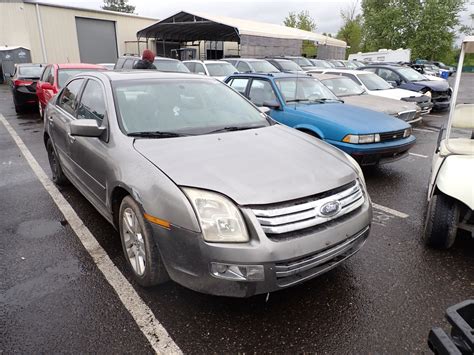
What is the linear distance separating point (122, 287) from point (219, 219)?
1.18 meters

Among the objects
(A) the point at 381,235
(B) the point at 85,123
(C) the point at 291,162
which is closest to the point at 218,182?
(C) the point at 291,162

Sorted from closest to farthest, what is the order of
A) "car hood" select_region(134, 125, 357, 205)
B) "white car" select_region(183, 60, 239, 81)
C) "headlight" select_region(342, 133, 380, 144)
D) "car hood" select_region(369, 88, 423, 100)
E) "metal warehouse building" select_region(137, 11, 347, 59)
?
"car hood" select_region(134, 125, 357, 205), "headlight" select_region(342, 133, 380, 144), "car hood" select_region(369, 88, 423, 100), "white car" select_region(183, 60, 239, 81), "metal warehouse building" select_region(137, 11, 347, 59)

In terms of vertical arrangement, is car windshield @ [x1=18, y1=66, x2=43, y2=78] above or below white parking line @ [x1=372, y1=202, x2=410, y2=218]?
above

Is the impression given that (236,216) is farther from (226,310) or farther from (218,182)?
(226,310)

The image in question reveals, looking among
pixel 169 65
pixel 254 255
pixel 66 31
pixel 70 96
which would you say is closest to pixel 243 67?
pixel 169 65

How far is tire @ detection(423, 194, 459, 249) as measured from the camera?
3.06 metres

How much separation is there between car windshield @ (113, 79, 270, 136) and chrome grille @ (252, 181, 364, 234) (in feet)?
3.90

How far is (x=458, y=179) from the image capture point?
114 inches

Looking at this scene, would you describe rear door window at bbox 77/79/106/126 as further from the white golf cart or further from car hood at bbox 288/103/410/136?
car hood at bbox 288/103/410/136

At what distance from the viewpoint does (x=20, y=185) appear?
4945mm

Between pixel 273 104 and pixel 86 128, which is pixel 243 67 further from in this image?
pixel 86 128

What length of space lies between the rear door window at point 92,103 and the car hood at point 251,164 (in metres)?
0.76

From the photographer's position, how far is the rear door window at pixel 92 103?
3.21m

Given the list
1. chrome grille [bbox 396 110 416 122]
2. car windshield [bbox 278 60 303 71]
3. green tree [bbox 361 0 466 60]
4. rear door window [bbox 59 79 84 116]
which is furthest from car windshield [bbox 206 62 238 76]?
green tree [bbox 361 0 466 60]
